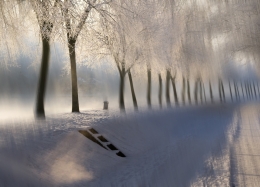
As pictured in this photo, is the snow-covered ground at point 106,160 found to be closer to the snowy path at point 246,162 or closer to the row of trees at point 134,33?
the snowy path at point 246,162

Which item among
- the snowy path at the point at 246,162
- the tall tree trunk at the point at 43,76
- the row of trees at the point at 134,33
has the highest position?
the row of trees at the point at 134,33

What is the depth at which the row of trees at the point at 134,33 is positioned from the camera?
11.8 meters

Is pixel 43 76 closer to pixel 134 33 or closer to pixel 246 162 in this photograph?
pixel 134 33

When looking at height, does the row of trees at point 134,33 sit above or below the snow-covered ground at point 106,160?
above

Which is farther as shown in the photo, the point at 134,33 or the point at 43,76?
the point at 134,33

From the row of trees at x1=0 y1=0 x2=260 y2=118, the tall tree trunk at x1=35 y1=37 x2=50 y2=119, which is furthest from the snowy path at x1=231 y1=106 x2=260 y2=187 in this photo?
the tall tree trunk at x1=35 y1=37 x2=50 y2=119

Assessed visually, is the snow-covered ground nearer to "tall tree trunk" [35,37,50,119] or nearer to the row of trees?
"tall tree trunk" [35,37,50,119]

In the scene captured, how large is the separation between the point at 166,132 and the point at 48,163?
9.54m

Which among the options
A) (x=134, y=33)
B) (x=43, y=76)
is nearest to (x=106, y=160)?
(x=43, y=76)

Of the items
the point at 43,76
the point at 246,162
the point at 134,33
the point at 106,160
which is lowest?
the point at 246,162

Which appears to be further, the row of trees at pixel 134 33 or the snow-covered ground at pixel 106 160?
the row of trees at pixel 134 33

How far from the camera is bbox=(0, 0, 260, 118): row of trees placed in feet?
38.6

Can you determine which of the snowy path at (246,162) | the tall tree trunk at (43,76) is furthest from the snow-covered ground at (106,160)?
the tall tree trunk at (43,76)

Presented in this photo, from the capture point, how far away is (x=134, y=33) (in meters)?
16.4
